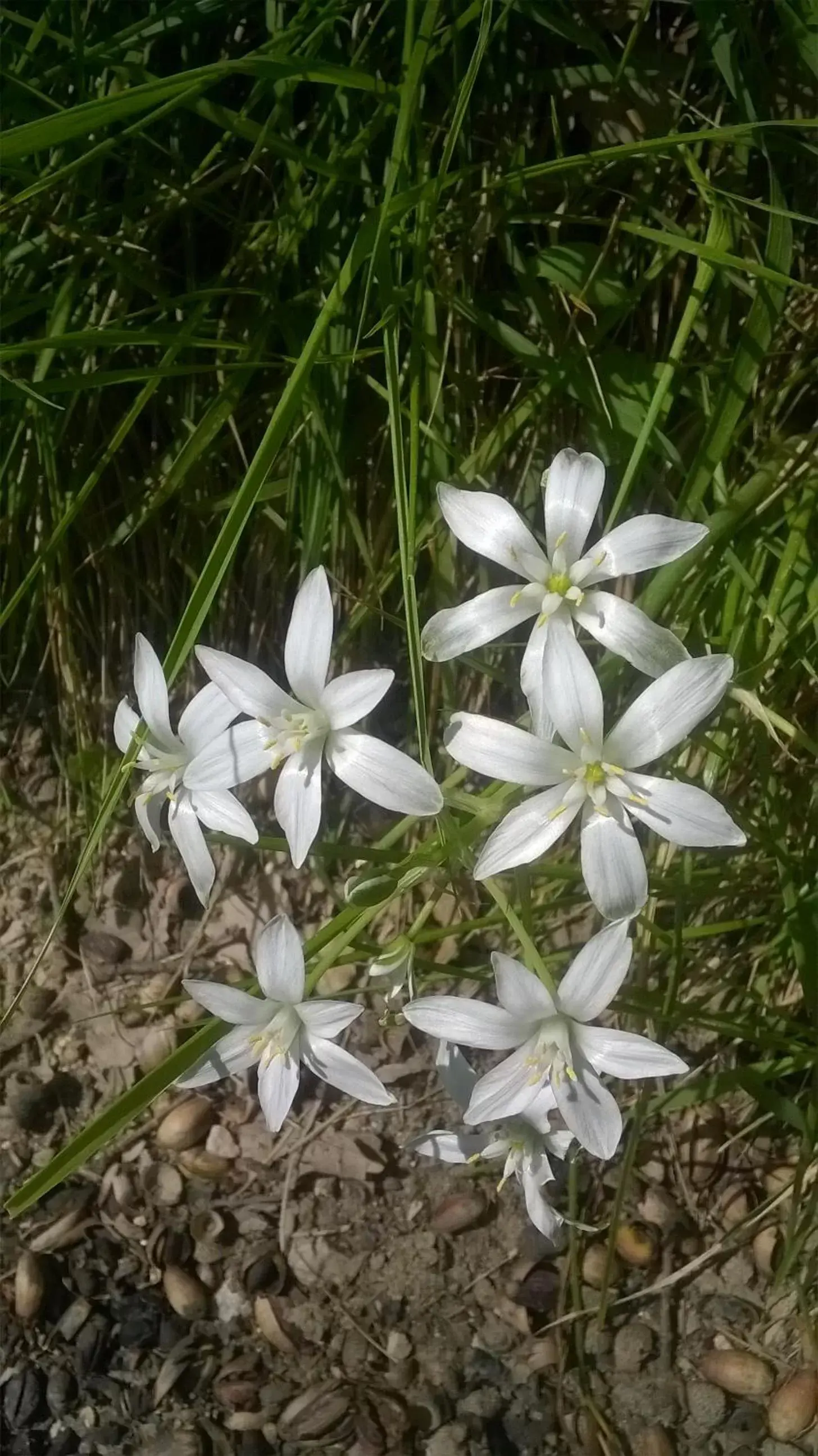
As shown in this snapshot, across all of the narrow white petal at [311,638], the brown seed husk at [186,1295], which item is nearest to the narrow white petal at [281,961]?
the narrow white petal at [311,638]

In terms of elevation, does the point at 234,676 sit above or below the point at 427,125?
below

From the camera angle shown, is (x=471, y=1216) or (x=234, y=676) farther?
(x=471, y=1216)

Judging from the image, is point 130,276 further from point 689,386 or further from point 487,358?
point 689,386

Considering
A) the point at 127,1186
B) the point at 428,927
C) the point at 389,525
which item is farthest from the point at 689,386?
the point at 127,1186

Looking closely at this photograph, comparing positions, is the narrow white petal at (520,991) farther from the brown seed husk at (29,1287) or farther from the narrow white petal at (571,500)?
the brown seed husk at (29,1287)

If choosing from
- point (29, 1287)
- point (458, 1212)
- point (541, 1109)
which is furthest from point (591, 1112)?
point (29, 1287)

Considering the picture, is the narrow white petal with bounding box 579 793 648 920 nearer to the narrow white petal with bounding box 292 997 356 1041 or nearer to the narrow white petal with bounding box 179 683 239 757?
the narrow white petal with bounding box 292 997 356 1041
